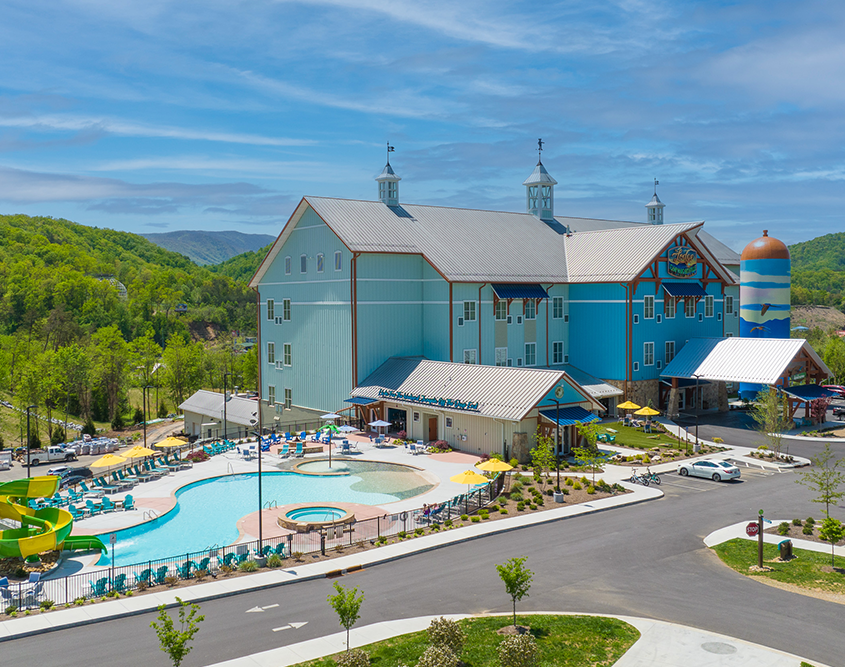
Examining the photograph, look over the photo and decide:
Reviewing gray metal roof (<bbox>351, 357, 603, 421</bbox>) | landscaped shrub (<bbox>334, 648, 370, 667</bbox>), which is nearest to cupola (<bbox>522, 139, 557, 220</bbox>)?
gray metal roof (<bbox>351, 357, 603, 421</bbox>)

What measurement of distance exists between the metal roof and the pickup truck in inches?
1991

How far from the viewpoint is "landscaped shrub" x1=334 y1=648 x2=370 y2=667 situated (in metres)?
17.3

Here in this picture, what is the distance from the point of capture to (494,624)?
20766 mm

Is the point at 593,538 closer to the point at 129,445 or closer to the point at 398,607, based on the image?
the point at 398,607

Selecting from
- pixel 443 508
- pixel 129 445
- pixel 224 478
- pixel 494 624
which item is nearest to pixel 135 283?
pixel 129 445

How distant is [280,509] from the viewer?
35594mm

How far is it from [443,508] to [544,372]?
16248 mm

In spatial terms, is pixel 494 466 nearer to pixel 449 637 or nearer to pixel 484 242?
pixel 449 637

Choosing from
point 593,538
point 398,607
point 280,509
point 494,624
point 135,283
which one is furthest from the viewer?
point 135,283


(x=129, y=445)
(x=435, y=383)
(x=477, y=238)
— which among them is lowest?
(x=129, y=445)

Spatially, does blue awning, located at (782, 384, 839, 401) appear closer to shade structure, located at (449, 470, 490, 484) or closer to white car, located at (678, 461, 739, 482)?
white car, located at (678, 461, 739, 482)

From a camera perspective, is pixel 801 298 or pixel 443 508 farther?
pixel 801 298

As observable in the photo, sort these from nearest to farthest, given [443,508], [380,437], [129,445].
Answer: [443,508], [380,437], [129,445]

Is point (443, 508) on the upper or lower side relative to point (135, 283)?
lower
